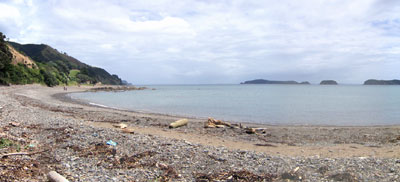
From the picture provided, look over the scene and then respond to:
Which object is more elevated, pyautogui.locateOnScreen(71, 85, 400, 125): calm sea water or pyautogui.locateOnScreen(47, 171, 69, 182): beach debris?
pyautogui.locateOnScreen(47, 171, 69, 182): beach debris

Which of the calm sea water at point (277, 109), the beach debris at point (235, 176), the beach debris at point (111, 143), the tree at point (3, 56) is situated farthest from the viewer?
the tree at point (3, 56)

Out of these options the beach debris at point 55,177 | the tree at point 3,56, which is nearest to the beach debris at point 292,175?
the beach debris at point 55,177

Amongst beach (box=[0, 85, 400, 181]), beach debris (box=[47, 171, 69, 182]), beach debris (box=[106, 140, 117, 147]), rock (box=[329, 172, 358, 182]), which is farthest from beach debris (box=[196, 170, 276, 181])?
beach debris (box=[106, 140, 117, 147])

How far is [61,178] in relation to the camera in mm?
6199

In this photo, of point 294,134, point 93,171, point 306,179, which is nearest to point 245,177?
point 306,179

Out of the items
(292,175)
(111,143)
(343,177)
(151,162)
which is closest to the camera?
(343,177)

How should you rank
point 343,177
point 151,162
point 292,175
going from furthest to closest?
point 151,162 → point 292,175 → point 343,177

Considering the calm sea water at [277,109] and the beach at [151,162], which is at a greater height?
the beach at [151,162]

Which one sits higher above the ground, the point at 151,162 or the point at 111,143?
the point at 111,143

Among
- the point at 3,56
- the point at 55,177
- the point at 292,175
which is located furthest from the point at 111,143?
the point at 3,56

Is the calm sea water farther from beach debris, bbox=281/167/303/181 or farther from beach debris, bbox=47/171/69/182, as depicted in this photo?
beach debris, bbox=47/171/69/182

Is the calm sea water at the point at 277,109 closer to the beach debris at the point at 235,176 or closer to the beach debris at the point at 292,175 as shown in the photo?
the beach debris at the point at 292,175

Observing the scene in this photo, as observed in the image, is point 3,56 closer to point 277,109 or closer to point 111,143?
point 277,109

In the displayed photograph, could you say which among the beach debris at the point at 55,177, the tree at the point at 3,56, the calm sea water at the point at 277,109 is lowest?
the calm sea water at the point at 277,109
